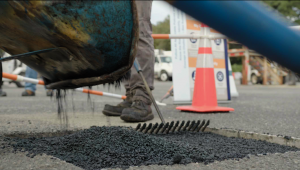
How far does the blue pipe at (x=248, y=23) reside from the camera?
2.40ft

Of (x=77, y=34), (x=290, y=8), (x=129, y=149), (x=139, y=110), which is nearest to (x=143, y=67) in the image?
(x=139, y=110)

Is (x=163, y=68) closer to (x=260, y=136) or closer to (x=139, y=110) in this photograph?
(x=139, y=110)

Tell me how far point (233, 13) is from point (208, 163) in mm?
1101

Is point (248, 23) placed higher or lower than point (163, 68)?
lower

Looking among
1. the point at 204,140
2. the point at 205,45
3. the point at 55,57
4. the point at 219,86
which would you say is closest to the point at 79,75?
the point at 55,57

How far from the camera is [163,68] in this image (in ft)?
82.0

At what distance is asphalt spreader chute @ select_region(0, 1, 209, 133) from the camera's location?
3.95 feet

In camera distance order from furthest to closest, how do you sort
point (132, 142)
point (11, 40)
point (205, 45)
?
1. point (205, 45)
2. point (132, 142)
3. point (11, 40)

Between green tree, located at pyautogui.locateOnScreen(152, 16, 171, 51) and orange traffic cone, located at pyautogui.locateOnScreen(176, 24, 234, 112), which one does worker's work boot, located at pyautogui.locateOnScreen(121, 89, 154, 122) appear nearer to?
orange traffic cone, located at pyautogui.locateOnScreen(176, 24, 234, 112)

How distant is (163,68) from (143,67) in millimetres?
21715

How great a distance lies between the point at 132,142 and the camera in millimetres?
2010

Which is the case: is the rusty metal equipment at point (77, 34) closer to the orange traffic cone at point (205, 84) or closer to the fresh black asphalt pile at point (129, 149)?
the fresh black asphalt pile at point (129, 149)

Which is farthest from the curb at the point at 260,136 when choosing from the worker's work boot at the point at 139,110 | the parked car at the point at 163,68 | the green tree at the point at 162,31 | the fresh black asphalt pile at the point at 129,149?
the green tree at the point at 162,31

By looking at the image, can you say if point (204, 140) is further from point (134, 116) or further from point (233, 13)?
point (233, 13)
